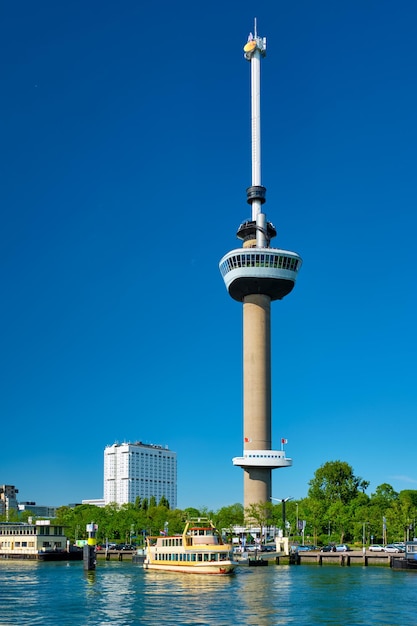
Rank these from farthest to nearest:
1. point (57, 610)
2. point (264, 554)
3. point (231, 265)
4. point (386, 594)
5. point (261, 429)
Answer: point (231, 265)
point (261, 429)
point (264, 554)
point (386, 594)
point (57, 610)

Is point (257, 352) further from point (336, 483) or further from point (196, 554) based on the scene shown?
point (196, 554)

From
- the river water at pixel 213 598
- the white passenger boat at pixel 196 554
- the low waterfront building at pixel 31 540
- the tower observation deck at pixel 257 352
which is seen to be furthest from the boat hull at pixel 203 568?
the tower observation deck at pixel 257 352

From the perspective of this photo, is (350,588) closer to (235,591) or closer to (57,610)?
(235,591)

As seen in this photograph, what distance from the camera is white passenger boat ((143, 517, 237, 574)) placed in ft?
336

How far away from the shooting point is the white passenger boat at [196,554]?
102 metres

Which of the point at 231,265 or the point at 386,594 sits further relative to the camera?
the point at 231,265

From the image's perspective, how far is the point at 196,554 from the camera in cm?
10525

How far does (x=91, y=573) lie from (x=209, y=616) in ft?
164

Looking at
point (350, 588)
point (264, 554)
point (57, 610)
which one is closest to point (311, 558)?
point (264, 554)

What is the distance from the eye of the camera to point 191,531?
109 m

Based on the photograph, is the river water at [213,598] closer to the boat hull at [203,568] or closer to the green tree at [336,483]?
the boat hull at [203,568]

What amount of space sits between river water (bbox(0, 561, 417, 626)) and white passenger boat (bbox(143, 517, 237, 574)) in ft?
5.91

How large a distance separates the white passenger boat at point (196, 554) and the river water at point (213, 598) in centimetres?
180

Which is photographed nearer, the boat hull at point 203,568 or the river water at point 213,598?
the river water at point 213,598
